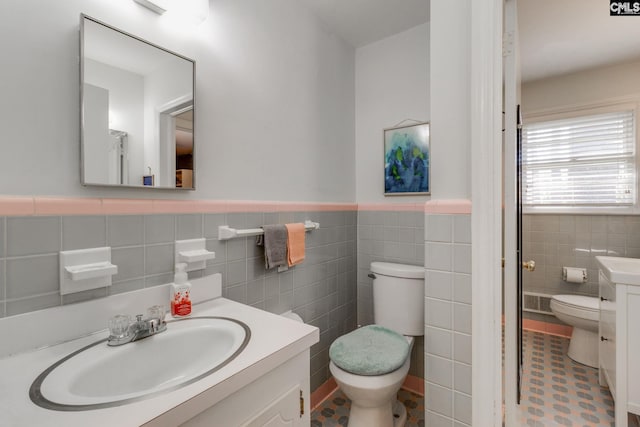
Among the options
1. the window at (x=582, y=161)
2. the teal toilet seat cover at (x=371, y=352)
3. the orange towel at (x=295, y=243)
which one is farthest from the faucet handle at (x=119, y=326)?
the window at (x=582, y=161)

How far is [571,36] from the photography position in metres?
2.14

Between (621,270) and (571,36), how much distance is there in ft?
5.46

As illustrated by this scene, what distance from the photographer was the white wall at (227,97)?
791 millimetres

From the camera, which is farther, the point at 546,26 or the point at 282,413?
the point at 546,26

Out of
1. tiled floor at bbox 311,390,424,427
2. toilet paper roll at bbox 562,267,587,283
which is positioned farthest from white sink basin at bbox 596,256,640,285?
tiled floor at bbox 311,390,424,427

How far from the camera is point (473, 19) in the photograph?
109cm

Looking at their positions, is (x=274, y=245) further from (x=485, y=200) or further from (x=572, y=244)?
(x=572, y=244)

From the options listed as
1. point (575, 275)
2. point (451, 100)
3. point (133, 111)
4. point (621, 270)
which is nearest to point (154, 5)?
point (133, 111)

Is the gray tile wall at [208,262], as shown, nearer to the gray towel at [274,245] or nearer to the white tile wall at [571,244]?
the gray towel at [274,245]

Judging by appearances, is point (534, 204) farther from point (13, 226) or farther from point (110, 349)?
point (13, 226)

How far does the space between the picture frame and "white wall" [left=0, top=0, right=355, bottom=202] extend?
0.29 metres

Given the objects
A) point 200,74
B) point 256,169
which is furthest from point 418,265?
point 200,74

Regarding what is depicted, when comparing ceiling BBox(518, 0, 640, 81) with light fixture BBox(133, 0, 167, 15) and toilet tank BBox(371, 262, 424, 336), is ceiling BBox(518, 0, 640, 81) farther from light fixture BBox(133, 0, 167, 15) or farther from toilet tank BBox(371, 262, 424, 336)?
light fixture BBox(133, 0, 167, 15)

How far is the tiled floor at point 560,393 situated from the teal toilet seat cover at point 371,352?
2.84 ft
